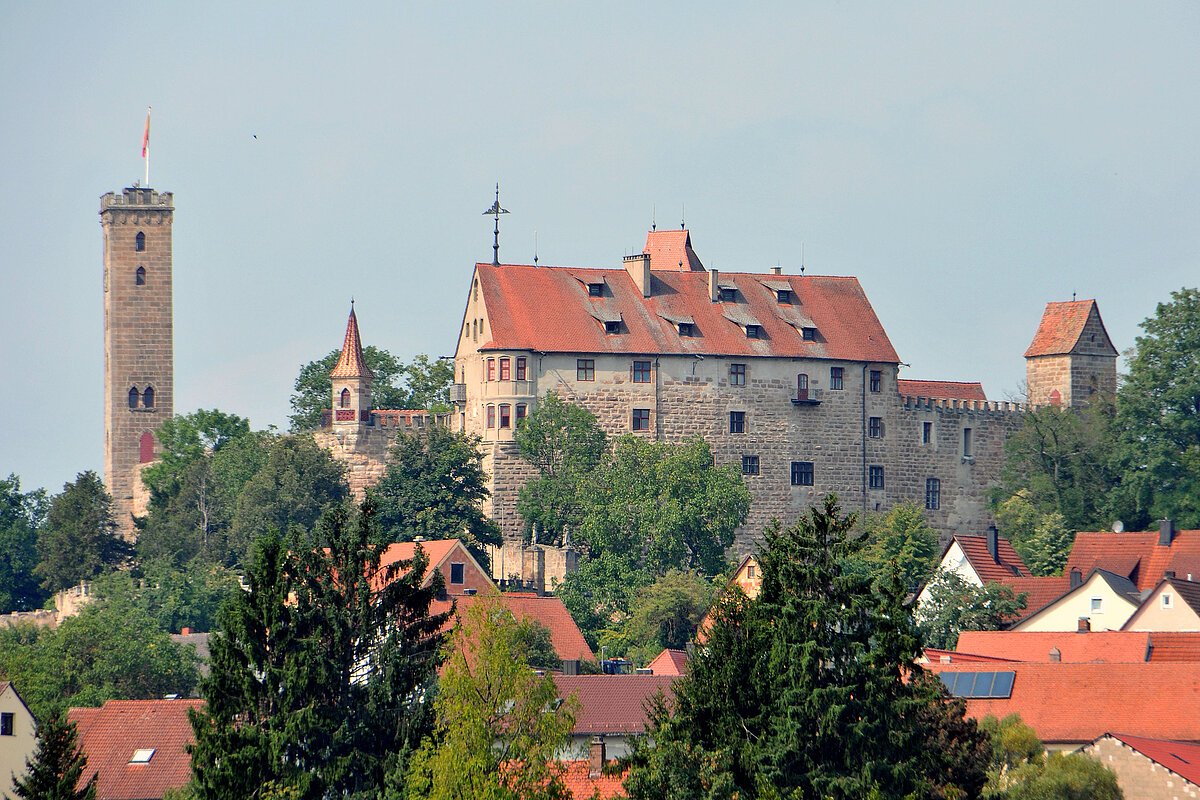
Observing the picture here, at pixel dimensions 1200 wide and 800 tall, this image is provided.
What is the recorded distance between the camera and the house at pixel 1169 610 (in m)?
68.8

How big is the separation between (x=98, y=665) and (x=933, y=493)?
28723 mm

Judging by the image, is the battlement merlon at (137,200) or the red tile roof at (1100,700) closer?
the red tile roof at (1100,700)

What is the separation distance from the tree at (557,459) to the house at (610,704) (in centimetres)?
1810

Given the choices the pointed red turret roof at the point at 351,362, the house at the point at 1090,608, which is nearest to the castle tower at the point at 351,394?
the pointed red turret roof at the point at 351,362

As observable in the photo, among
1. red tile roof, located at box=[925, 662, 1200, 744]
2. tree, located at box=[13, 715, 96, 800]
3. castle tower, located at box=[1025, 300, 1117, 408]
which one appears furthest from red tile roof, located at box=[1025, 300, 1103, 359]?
tree, located at box=[13, 715, 96, 800]

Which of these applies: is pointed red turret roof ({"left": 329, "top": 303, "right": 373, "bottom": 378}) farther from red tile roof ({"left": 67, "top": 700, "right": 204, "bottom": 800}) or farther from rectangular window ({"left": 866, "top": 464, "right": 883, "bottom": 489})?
red tile roof ({"left": 67, "top": 700, "right": 204, "bottom": 800})

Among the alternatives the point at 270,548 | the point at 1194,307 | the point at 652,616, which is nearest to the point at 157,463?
the point at 652,616

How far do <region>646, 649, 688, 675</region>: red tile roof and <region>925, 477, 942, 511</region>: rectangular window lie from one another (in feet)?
54.3

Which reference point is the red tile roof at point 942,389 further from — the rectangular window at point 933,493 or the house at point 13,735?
the house at point 13,735

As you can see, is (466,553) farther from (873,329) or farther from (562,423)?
(873,329)

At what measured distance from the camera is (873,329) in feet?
301

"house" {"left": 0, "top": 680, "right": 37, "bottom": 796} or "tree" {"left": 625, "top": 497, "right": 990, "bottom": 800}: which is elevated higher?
"tree" {"left": 625, "top": 497, "right": 990, "bottom": 800}

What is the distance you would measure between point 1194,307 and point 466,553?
78.2 feet

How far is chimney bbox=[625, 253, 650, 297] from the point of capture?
90.2m
